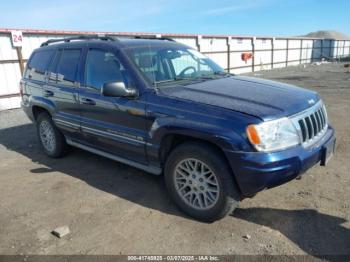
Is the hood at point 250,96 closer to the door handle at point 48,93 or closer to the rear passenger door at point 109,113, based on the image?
the rear passenger door at point 109,113

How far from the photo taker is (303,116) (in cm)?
330

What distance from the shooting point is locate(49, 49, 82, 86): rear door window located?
15.7 ft

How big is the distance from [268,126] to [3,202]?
11.5ft

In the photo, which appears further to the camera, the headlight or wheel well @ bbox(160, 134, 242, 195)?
wheel well @ bbox(160, 134, 242, 195)

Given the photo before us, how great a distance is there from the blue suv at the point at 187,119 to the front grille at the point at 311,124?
0.04ft

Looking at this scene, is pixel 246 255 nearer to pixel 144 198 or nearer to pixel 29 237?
pixel 144 198

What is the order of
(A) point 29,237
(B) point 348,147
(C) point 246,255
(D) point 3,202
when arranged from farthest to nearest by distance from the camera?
(B) point 348,147 < (D) point 3,202 < (A) point 29,237 < (C) point 246,255

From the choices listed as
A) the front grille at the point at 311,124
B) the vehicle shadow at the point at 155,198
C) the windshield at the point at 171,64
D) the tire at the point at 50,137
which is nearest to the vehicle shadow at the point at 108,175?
the vehicle shadow at the point at 155,198

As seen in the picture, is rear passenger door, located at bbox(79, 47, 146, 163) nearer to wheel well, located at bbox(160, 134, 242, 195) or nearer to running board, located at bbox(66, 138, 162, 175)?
running board, located at bbox(66, 138, 162, 175)

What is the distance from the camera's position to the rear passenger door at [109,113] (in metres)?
3.88

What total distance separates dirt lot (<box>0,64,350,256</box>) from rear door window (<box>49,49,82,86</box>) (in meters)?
1.44

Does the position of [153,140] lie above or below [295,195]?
above

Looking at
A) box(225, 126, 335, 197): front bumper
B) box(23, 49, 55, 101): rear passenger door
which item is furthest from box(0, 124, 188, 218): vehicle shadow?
box(23, 49, 55, 101): rear passenger door

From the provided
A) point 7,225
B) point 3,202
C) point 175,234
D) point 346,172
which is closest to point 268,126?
point 175,234
